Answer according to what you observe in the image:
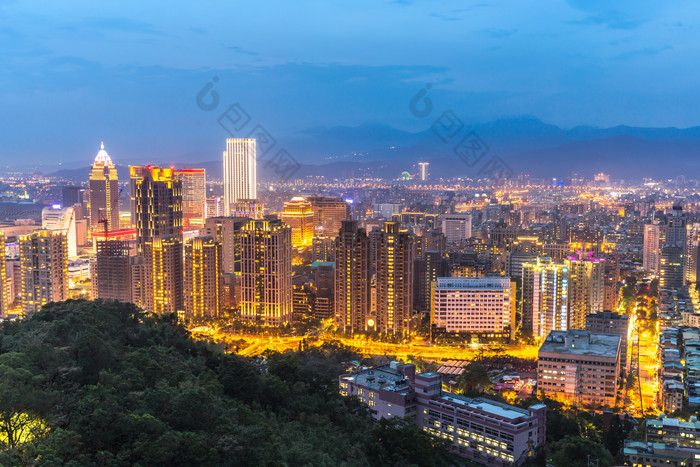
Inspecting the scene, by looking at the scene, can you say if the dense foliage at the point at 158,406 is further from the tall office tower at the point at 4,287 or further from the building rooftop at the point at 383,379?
the tall office tower at the point at 4,287

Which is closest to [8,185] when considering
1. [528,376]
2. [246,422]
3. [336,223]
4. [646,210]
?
[336,223]

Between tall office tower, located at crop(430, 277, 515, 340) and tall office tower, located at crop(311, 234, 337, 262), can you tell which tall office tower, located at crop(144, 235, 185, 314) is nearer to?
tall office tower, located at crop(311, 234, 337, 262)

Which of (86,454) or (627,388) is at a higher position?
(86,454)

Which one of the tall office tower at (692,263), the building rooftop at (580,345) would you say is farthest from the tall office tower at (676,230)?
the building rooftop at (580,345)

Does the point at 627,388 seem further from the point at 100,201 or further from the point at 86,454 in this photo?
the point at 100,201

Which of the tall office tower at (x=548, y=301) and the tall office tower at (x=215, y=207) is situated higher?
the tall office tower at (x=215, y=207)

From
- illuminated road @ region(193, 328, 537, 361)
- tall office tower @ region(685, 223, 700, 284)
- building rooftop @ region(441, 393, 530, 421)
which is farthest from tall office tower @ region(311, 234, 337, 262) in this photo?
building rooftop @ region(441, 393, 530, 421)

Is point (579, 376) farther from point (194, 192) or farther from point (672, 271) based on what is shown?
point (194, 192)
